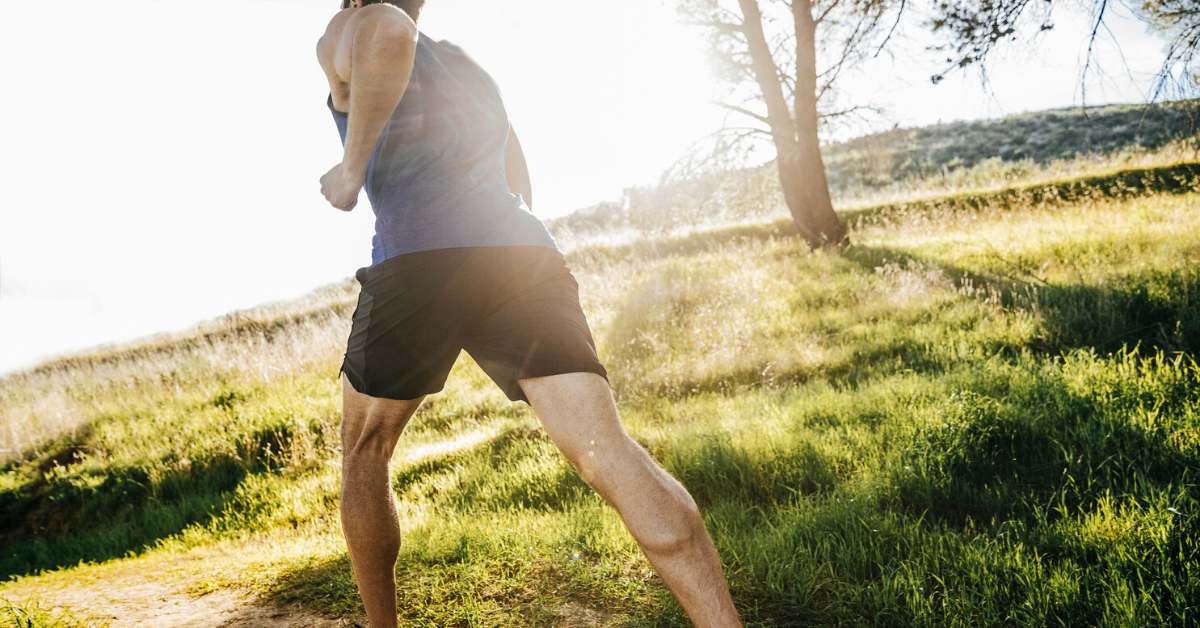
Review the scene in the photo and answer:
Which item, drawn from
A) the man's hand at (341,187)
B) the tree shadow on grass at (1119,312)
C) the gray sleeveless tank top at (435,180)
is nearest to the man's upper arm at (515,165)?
the gray sleeveless tank top at (435,180)

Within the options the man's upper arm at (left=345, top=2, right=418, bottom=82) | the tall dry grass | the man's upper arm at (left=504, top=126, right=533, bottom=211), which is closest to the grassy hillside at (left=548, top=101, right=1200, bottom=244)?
the man's upper arm at (left=504, top=126, right=533, bottom=211)

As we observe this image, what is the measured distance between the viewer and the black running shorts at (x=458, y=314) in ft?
4.15

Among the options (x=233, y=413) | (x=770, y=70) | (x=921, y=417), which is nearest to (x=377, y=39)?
(x=921, y=417)

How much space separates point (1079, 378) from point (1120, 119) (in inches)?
1933

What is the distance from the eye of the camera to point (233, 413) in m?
5.82

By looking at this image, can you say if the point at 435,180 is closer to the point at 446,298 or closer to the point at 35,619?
the point at 446,298

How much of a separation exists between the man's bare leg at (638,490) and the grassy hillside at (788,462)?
904 mm

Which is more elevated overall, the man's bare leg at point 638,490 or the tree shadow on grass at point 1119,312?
the man's bare leg at point 638,490

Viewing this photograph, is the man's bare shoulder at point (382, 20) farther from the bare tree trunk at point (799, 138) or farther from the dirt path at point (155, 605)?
the bare tree trunk at point (799, 138)

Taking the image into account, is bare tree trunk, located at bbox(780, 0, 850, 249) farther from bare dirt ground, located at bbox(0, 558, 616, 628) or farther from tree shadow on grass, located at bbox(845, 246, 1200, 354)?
bare dirt ground, located at bbox(0, 558, 616, 628)

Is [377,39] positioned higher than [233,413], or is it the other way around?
[377,39]

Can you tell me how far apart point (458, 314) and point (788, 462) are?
219 centimetres

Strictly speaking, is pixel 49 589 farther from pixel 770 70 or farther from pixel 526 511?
pixel 770 70

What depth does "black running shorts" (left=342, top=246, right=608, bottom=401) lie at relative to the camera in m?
1.26
